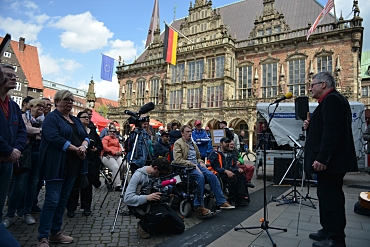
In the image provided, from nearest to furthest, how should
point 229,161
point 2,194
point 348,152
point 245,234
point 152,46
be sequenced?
point 2,194 → point 348,152 → point 245,234 → point 229,161 → point 152,46

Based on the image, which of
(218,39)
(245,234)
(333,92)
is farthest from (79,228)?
(218,39)

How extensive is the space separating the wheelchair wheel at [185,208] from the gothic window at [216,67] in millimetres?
21315

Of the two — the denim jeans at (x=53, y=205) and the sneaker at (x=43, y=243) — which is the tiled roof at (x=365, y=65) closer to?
the denim jeans at (x=53, y=205)

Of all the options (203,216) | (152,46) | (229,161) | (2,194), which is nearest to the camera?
(2,194)

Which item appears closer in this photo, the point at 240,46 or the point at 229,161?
the point at 229,161

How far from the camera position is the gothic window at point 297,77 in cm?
2211

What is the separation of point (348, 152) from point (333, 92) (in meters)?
0.79

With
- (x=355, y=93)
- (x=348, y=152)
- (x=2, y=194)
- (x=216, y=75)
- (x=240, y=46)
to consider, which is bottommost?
(x=2, y=194)

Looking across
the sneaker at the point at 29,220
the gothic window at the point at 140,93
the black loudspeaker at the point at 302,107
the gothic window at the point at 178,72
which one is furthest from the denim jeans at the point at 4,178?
the gothic window at the point at 140,93

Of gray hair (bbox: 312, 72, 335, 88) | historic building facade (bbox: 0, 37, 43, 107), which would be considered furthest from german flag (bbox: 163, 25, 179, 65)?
historic building facade (bbox: 0, 37, 43, 107)

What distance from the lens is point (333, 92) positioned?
3.31 metres

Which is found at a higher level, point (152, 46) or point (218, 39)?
point (152, 46)

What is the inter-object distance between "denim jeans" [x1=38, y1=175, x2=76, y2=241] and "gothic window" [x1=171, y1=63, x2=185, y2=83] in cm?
2512

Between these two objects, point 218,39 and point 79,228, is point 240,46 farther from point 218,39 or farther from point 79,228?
point 79,228
